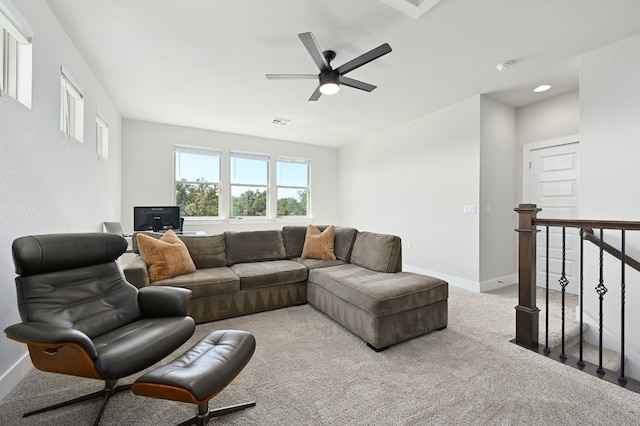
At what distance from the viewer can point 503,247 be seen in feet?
13.3

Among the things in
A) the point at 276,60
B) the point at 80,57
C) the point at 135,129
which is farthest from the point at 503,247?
the point at 135,129

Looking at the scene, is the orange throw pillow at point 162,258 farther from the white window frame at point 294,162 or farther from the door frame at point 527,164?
the door frame at point 527,164

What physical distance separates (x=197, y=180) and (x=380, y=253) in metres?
4.05

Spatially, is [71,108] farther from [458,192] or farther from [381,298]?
[458,192]

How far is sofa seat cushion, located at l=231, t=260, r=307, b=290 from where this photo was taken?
9.88ft

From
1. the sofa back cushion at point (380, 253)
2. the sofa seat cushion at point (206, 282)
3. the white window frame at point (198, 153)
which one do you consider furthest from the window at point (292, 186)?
the sofa seat cushion at point (206, 282)

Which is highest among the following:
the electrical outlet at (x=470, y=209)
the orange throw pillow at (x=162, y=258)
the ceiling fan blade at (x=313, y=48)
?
the ceiling fan blade at (x=313, y=48)

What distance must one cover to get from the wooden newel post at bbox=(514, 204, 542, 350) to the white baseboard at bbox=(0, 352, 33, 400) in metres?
3.60

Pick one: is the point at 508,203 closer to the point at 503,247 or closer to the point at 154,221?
the point at 503,247

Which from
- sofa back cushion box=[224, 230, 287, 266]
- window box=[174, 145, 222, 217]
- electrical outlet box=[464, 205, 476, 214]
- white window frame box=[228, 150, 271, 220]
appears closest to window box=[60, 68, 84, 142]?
sofa back cushion box=[224, 230, 287, 266]

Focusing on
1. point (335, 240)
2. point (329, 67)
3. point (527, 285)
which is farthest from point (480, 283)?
point (329, 67)

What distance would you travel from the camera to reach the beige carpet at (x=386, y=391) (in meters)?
1.52

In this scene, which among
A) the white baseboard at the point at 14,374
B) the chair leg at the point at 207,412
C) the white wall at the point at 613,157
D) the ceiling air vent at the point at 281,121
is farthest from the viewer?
the ceiling air vent at the point at 281,121

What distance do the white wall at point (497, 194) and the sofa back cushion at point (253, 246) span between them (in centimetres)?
278
